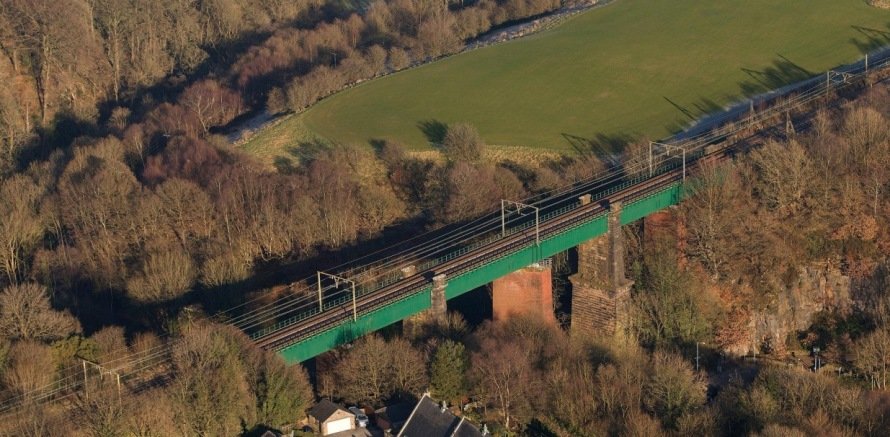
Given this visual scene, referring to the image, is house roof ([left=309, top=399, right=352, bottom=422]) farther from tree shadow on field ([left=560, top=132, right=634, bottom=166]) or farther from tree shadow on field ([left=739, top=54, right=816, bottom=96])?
tree shadow on field ([left=739, top=54, right=816, bottom=96])

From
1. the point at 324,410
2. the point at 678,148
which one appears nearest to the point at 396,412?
the point at 324,410

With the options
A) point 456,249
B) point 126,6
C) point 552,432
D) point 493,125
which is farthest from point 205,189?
point 126,6

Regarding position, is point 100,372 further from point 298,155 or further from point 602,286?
point 298,155

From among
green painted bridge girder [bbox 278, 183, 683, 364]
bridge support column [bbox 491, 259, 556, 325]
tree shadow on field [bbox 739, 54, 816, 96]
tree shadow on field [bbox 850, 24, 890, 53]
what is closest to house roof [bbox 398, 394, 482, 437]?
green painted bridge girder [bbox 278, 183, 683, 364]

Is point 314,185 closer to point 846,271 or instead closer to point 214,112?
point 214,112

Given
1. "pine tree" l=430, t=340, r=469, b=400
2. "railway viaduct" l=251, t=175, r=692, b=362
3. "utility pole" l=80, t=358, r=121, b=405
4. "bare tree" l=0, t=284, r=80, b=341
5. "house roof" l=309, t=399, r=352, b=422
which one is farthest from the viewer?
"railway viaduct" l=251, t=175, r=692, b=362

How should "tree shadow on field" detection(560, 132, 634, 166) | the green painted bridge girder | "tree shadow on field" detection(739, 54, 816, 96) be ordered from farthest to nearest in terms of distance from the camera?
"tree shadow on field" detection(739, 54, 816, 96) < "tree shadow on field" detection(560, 132, 634, 166) < the green painted bridge girder

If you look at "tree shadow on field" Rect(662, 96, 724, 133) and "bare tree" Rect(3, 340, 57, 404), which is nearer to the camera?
"bare tree" Rect(3, 340, 57, 404)
